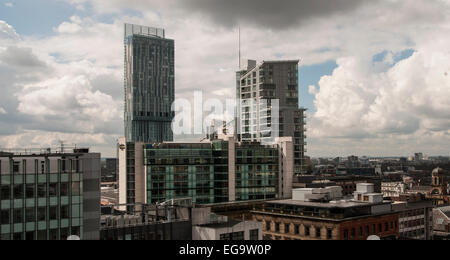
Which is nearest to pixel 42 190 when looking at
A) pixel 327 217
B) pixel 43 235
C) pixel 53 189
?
pixel 53 189

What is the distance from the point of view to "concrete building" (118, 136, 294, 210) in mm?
140250

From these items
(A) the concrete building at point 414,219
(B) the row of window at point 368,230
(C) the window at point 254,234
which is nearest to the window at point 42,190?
(C) the window at point 254,234

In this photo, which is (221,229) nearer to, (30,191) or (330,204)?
(30,191)

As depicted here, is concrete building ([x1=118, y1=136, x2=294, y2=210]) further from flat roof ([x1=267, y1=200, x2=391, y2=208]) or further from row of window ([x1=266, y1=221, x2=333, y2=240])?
row of window ([x1=266, y1=221, x2=333, y2=240])

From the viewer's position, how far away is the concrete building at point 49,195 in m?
59.3

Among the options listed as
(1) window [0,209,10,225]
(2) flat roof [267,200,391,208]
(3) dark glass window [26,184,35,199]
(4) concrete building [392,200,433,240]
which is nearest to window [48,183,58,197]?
(3) dark glass window [26,184,35,199]

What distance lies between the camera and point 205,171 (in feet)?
492

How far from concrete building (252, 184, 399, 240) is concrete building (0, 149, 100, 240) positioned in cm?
4462

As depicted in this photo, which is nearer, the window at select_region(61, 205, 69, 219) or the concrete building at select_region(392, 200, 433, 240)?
the window at select_region(61, 205, 69, 219)

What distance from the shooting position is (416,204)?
11350 cm
